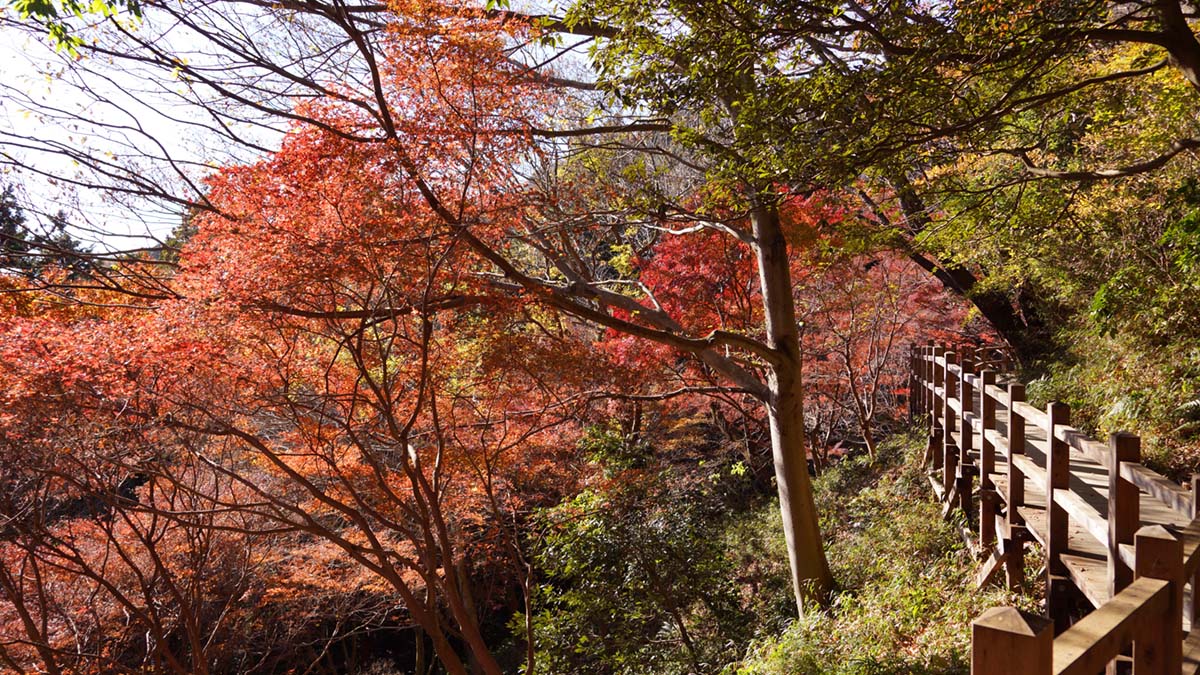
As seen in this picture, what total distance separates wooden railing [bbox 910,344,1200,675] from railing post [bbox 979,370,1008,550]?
0.04ft

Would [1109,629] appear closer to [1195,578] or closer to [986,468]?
A: [1195,578]

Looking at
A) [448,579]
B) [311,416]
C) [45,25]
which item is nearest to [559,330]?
[311,416]

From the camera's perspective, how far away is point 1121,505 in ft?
12.0

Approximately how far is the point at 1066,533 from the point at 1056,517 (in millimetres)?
150

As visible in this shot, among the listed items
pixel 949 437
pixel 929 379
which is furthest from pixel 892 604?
pixel 929 379

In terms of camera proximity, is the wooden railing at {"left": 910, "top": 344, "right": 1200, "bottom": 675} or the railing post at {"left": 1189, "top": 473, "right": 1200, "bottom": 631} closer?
the wooden railing at {"left": 910, "top": 344, "right": 1200, "bottom": 675}

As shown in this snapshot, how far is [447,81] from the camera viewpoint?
6.20 metres

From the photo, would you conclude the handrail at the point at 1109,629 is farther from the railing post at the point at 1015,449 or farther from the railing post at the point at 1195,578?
the railing post at the point at 1015,449

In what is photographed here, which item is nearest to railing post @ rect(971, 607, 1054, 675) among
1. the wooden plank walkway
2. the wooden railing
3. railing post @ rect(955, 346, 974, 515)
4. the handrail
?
the wooden railing

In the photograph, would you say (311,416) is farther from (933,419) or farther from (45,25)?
(933,419)

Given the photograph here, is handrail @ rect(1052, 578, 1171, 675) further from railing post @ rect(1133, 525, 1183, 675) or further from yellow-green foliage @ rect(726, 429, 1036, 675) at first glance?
yellow-green foliage @ rect(726, 429, 1036, 675)

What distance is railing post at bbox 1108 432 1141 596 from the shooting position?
3.57 metres

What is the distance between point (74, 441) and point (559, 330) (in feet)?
21.3

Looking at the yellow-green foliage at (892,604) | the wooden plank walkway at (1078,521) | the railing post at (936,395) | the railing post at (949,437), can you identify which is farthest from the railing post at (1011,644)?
the railing post at (936,395)
